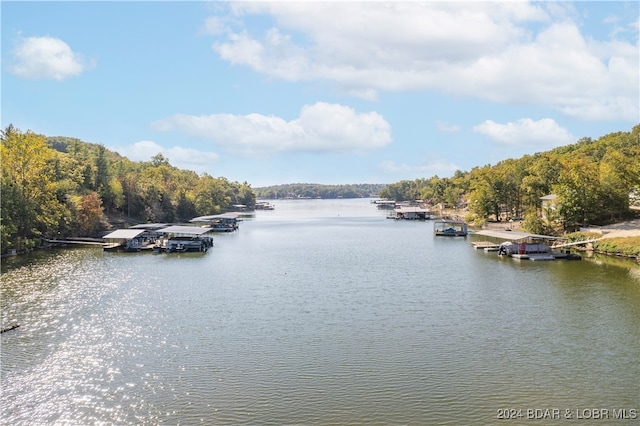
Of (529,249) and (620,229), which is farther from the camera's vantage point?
(620,229)

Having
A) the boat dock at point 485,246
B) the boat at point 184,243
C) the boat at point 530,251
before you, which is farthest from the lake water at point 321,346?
the boat at point 184,243

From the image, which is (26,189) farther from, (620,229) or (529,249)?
(620,229)

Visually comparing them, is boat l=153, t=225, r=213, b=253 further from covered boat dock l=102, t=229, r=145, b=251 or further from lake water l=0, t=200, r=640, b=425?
lake water l=0, t=200, r=640, b=425

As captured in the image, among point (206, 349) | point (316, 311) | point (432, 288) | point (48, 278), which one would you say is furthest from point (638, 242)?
point (48, 278)

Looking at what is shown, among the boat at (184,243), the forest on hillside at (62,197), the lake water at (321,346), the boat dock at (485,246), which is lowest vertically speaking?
the lake water at (321,346)

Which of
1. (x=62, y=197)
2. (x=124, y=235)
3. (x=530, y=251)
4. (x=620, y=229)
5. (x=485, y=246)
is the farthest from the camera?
(x=62, y=197)

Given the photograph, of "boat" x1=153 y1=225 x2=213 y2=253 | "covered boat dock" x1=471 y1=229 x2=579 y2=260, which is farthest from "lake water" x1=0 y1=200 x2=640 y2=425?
"boat" x1=153 y1=225 x2=213 y2=253

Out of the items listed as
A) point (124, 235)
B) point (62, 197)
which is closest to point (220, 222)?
point (62, 197)

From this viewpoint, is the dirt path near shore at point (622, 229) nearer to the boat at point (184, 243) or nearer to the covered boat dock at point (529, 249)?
the covered boat dock at point (529, 249)

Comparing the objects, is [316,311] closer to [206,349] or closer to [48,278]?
[206,349]
